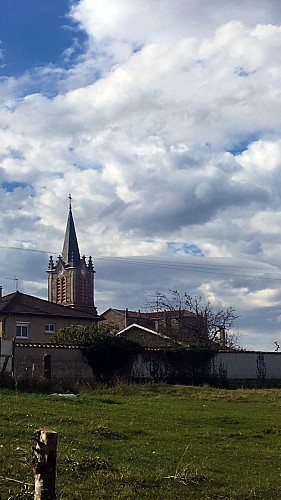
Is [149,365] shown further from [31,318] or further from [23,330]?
[23,330]

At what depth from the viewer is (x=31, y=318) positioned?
58312 mm

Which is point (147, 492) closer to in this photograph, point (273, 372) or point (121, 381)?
point (121, 381)

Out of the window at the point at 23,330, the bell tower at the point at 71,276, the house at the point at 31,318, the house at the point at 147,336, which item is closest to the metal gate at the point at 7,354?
the house at the point at 147,336

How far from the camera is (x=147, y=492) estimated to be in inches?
377

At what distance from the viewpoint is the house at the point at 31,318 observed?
5712 cm

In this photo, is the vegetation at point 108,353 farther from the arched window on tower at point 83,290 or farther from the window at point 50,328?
the arched window on tower at point 83,290

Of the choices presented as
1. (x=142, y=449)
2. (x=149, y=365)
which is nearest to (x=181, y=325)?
(x=149, y=365)

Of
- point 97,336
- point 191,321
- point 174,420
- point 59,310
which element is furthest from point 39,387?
point 59,310

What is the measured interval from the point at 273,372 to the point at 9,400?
1073 inches

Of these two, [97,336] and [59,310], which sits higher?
[59,310]

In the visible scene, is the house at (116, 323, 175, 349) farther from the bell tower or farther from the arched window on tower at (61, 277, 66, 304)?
the arched window on tower at (61, 277, 66, 304)

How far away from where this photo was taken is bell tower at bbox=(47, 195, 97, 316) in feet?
356

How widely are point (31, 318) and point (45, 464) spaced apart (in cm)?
5293

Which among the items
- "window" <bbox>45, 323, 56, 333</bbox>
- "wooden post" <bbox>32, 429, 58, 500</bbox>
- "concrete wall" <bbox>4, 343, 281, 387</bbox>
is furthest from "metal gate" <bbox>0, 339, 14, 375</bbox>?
"window" <bbox>45, 323, 56, 333</bbox>
